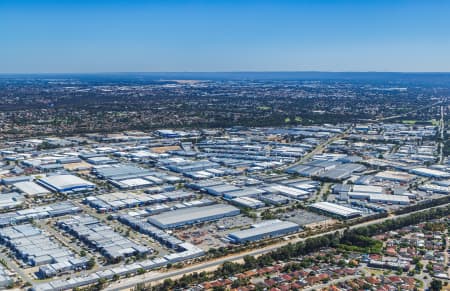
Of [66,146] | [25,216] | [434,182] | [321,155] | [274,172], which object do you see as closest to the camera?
[25,216]

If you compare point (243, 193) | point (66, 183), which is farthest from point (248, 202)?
point (66, 183)

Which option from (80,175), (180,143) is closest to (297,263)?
(80,175)

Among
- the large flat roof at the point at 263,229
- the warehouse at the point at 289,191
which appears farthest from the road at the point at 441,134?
the large flat roof at the point at 263,229

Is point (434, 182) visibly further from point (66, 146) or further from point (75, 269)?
point (66, 146)

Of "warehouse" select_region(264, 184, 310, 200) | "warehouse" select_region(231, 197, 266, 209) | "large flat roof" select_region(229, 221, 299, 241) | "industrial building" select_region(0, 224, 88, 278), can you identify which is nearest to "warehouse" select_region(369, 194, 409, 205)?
"warehouse" select_region(264, 184, 310, 200)

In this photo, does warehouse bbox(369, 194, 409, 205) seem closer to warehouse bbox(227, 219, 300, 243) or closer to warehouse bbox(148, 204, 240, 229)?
warehouse bbox(227, 219, 300, 243)

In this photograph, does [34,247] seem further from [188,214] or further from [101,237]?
[188,214]
